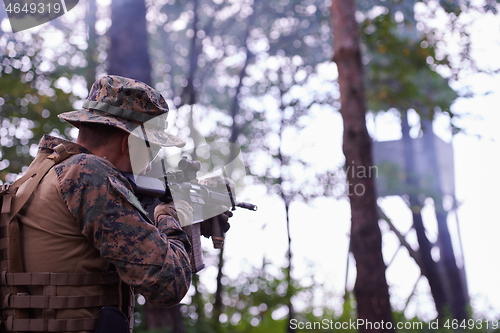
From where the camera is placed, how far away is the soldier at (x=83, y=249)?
69.0 inches

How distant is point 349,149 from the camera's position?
232 inches

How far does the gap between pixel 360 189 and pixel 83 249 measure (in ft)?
14.6

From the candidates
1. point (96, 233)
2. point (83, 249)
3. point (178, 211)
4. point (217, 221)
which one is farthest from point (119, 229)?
point (217, 221)

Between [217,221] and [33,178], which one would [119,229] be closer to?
[33,178]

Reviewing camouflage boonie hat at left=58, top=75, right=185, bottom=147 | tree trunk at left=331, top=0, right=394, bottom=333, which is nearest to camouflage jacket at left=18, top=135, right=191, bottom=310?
camouflage boonie hat at left=58, top=75, right=185, bottom=147

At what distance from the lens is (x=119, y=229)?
5.74 ft

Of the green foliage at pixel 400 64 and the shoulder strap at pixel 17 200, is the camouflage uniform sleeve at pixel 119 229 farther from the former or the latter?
the green foliage at pixel 400 64

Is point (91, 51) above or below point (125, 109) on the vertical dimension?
above

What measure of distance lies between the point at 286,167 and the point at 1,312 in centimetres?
1000

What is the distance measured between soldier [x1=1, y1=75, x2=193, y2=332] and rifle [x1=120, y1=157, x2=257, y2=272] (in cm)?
27

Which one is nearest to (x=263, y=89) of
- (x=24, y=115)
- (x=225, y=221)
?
(x=24, y=115)

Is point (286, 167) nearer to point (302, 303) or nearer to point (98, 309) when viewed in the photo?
point (302, 303)

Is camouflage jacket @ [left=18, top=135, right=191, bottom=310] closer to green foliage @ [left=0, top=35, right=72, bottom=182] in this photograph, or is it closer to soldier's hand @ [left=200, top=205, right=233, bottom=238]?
soldier's hand @ [left=200, top=205, right=233, bottom=238]

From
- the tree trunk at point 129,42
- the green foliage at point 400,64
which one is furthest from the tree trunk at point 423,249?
the tree trunk at point 129,42
